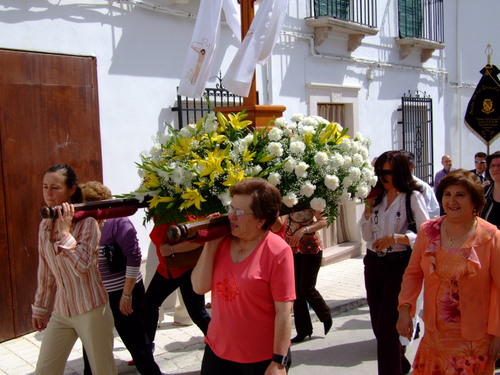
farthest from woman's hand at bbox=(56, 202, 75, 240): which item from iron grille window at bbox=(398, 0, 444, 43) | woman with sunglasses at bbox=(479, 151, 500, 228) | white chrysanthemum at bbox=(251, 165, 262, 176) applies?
iron grille window at bbox=(398, 0, 444, 43)

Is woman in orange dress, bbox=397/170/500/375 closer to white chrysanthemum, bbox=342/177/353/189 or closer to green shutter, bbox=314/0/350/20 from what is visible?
white chrysanthemum, bbox=342/177/353/189

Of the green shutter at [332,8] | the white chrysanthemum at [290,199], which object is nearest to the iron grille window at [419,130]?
the green shutter at [332,8]

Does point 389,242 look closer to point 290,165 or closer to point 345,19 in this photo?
point 290,165

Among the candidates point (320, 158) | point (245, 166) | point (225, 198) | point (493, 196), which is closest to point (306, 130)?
point (320, 158)

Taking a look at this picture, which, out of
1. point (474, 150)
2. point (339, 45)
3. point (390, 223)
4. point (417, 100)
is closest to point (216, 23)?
point (390, 223)

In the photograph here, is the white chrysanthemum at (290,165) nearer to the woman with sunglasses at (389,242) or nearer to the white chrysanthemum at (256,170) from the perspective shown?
the white chrysanthemum at (256,170)

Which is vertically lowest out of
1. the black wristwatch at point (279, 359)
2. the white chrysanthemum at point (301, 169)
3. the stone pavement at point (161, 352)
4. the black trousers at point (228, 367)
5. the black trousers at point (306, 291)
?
the stone pavement at point (161, 352)

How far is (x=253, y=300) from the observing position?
3.10 m

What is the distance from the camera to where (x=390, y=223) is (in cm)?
476

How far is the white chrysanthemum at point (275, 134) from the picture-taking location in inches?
140

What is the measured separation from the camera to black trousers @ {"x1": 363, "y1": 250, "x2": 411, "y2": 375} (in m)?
4.55

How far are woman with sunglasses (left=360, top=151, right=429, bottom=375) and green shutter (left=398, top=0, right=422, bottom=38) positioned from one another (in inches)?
286

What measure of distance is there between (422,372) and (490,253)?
0.84m

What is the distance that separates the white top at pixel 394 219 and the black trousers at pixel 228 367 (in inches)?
75.2
